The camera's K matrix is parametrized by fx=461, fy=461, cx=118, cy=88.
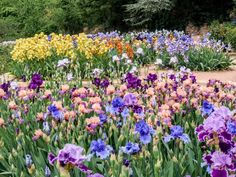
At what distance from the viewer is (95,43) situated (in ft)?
28.8

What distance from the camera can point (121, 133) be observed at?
316 centimetres

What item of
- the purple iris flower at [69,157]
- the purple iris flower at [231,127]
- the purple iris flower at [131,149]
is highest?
the purple iris flower at [69,157]

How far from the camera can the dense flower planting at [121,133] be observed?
1.99 metres

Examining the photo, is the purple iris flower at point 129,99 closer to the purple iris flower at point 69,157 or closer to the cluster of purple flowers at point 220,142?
the cluster of purple flowers at point 220,142

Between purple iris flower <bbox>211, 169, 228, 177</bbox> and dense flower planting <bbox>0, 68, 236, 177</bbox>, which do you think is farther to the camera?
dense flower planting <bbox>0, 68, 236, 177</bbox>

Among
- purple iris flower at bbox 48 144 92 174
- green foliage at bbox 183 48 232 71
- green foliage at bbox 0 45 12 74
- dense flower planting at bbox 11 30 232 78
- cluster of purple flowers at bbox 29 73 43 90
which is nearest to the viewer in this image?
purple iris flower at bbox 48 144 92 174

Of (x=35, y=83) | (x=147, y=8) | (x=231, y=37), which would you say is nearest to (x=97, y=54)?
(x=35, y=83)

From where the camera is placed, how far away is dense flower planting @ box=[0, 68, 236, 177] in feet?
6.54

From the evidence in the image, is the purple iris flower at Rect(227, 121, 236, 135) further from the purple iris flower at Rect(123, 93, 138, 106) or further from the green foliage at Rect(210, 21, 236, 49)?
the green foliage at Rect(210, 21, 236, 49)

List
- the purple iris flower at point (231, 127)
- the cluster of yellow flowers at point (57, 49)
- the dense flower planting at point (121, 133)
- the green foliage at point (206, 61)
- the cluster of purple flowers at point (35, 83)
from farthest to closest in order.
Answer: the green foliage at point (206, 61), the cluster of yellow flowers at point (57, 49), the cluster of purple flowers at point (35, 83), the purple iris flower at point (231, 127), the dense flower planting at point (121, 133)

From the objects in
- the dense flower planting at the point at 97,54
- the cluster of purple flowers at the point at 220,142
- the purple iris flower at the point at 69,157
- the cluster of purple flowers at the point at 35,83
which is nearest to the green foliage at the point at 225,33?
the dense flower planting at the point at 97,54

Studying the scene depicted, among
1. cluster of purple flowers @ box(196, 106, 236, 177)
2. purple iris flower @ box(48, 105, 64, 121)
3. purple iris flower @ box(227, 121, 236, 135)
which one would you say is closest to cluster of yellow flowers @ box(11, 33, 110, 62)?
purple iris flower @ box(48, 105, 64, 121)

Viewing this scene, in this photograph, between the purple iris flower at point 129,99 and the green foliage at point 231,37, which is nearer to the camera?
the purple iris flower at point 129,99

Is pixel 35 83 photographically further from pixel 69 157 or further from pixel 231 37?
pixel 231 37
